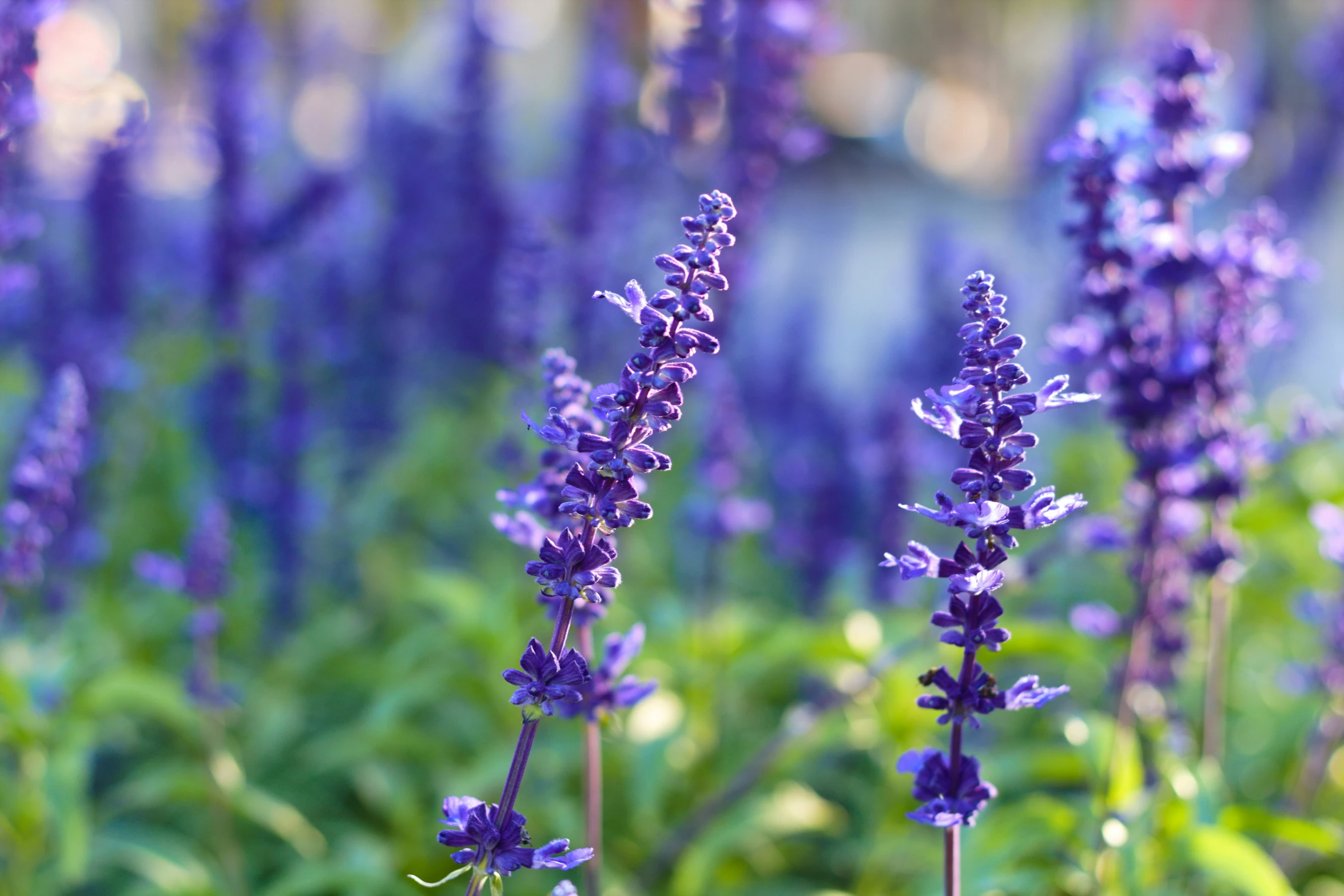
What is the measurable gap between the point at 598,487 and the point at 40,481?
2089 mm

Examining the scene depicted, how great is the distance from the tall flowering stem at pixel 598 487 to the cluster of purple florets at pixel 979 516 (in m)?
0.37

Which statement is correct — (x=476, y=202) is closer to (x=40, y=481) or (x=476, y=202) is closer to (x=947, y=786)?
(x=40, y=481)

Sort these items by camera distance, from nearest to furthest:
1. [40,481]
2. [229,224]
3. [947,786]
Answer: [947,786]
[40,481]
[229,224]

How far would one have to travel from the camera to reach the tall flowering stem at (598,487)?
5.73ft

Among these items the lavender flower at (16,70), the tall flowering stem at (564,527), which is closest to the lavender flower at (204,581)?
the lavender flower at (16,70)

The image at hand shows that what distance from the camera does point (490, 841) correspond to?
1878mm

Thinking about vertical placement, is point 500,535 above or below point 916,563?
above

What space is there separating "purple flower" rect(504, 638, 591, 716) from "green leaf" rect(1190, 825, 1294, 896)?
192 cm

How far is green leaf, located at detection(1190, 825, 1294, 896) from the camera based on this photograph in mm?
2809

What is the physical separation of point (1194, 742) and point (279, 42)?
7988 mm

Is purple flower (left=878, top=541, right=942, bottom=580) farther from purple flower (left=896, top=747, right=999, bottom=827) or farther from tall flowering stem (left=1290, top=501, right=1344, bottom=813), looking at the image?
tall flowering stem (left=1290, top=501, right=1344, bottom=813)

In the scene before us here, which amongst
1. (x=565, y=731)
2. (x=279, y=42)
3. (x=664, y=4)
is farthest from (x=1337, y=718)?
(x=279, y=42)

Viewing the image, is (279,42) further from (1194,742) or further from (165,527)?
(1194,742)

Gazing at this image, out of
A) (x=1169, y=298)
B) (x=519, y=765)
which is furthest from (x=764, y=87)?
(x=519, y=765)
